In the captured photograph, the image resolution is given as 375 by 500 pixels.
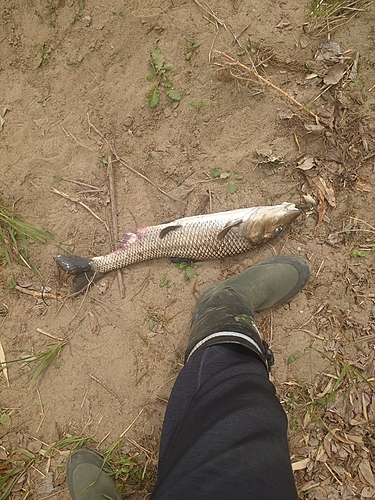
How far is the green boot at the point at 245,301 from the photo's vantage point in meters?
2.20

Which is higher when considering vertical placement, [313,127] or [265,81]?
[265,81]

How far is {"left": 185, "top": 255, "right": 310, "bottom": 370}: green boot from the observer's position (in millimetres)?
2199

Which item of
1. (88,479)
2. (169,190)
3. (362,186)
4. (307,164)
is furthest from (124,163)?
(88,479)

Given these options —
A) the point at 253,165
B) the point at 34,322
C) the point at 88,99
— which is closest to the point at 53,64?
the point at 88,99

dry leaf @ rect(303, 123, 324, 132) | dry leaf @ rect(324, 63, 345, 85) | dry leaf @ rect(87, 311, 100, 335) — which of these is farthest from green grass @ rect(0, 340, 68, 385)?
dry leaf @ rect(324, 63, 345, 85)

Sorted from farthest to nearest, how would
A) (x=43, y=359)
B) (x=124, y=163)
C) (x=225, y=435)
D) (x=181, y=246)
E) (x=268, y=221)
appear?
(x=124, y=163) < (x=43, y=359) < (x=181, y=246) < (x=268, y=221) < (x=225, y=435)

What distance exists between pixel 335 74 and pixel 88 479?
3.92 m

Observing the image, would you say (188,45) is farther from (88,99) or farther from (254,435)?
(254,435)

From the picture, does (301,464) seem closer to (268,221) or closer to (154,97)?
(268,221)

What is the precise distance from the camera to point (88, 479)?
2.81 m

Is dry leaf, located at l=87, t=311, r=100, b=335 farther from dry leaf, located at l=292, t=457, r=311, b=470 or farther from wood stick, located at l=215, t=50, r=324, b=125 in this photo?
wood stick, located at l=215, t=50, r=324, b=125

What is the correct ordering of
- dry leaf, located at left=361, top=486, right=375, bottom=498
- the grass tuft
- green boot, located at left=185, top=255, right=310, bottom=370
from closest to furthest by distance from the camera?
green boot, located at left=185, top=255, right=310, bottom=370, dry leaf, located at left=361, top=486, right=375, bottom=498, the grass tuft

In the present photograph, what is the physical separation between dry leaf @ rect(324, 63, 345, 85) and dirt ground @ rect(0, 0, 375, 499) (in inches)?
0.5

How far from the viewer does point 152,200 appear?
3227 millimetres
